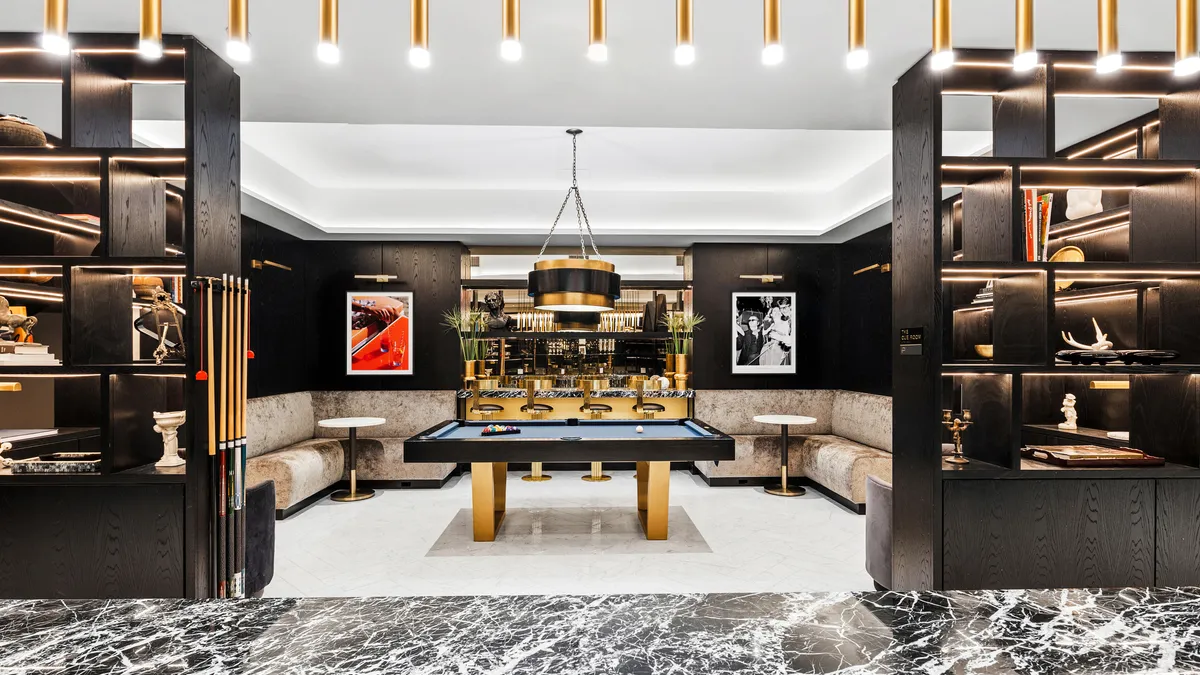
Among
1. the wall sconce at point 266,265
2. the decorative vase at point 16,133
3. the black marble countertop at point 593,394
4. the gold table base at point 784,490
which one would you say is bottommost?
the gold table base at point 784,490

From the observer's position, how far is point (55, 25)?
108 centimetres

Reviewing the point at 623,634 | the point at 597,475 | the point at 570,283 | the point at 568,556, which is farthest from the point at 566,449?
the point at 623,634

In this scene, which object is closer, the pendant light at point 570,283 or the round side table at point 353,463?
the pendant light at point 570,283

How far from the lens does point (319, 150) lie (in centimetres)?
560

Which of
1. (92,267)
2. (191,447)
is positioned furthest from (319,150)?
(191,447)

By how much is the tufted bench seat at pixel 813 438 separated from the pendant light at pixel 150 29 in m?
5.80

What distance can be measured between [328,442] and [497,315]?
255 cm

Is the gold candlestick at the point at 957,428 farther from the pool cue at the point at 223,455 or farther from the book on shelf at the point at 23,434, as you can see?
the book on shelf at the point at 23,434

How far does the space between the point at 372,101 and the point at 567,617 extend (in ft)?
10.7

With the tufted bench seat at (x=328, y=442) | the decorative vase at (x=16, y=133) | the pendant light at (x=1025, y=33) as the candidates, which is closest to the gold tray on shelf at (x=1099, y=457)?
the pendant light at (x=1025, y=33)

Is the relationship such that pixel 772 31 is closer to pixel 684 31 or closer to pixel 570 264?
pixel 684 31

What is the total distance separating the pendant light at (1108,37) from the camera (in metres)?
1.22

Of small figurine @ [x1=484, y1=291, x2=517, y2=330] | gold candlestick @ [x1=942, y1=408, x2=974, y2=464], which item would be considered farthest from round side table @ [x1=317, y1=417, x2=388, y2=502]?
gold candlestick @ [x1=942, y1=408, x2=974, y2=464]

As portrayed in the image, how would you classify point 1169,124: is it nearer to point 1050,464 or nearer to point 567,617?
point 1050,464
